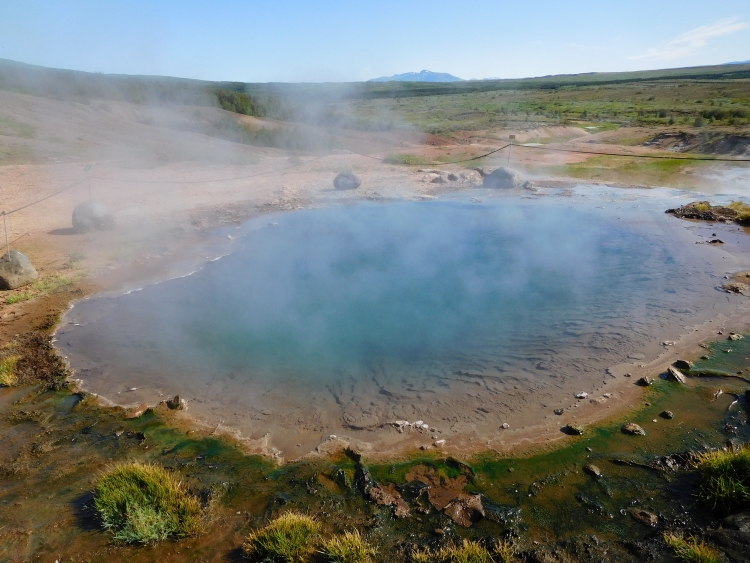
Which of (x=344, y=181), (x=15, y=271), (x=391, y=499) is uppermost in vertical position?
(x=15, y=271)

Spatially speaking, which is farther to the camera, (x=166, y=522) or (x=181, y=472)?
(x=181, y=472)

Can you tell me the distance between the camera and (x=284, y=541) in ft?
11.5

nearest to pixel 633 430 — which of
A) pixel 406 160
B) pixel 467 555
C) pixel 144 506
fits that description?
pixel 467 555

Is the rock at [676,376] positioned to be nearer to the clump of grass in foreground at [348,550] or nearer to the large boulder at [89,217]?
the clump of grass in foreground at [348,550]

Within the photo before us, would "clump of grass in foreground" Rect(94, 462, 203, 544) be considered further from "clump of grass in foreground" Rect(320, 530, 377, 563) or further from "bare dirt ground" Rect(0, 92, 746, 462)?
"clump of grass in foreground" Rect(320, 530, 377, 563)

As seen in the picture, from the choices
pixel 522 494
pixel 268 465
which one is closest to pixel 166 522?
pixel 268 465

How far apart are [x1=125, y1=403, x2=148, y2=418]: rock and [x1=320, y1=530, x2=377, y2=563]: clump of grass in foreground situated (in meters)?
3.01

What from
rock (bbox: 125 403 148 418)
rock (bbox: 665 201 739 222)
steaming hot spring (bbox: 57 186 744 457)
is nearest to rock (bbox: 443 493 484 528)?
steaming hot spring (bbox: 57 186 744 457)

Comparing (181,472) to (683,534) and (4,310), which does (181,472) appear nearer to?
(683,534)

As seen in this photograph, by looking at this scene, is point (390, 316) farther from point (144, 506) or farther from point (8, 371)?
point (8, 371)

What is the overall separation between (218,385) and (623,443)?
4.87m

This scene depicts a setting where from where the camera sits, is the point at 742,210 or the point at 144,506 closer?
the point at 144,506

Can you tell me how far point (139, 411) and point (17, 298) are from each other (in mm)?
4463

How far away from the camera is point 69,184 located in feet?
48.6
